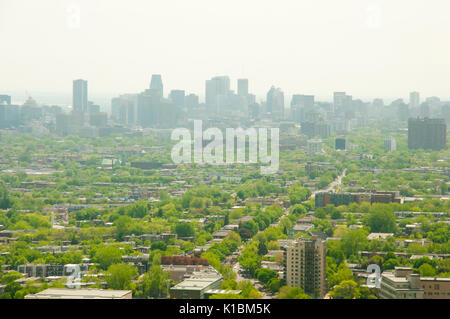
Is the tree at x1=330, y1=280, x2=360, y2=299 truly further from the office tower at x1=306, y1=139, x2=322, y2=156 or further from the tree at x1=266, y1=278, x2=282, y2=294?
the office tower at x1=306, y1=139, x2=322, y2=156

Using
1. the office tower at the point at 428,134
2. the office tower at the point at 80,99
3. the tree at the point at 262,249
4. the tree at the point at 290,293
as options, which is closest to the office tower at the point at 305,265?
the tree at the point at 290,293

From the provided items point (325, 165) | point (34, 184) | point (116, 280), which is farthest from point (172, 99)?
point (116, 280)

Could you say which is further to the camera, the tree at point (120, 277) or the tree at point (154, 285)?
the tree at point (120, 277)

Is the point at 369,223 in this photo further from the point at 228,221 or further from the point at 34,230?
the point at 34,230

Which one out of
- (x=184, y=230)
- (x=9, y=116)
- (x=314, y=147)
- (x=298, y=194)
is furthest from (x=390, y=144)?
(x=184, y=230)

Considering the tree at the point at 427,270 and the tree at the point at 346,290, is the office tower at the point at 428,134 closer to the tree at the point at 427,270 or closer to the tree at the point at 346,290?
the tree at the point at 427,270

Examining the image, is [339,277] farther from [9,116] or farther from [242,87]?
[9,116]
